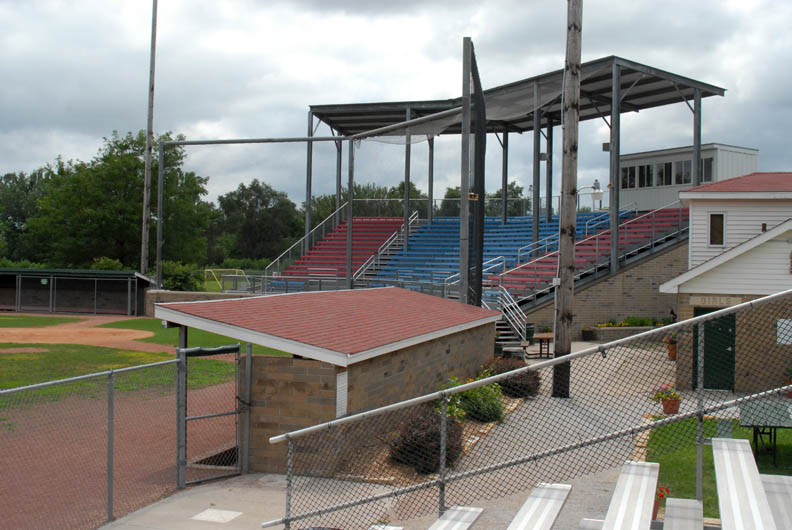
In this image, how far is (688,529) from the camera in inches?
193

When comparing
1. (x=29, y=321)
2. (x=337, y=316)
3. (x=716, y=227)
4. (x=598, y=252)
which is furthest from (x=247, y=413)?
(x=29, y=321)

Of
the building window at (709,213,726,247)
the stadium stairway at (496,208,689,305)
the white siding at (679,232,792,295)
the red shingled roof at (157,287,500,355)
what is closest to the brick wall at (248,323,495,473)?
the red shingled roof at (157,287,500,355)

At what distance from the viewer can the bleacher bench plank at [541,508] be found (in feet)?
16.1

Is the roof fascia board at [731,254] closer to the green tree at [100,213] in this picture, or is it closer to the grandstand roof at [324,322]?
the grandstand roof at [324,322]

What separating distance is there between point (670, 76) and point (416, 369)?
19.7 meters

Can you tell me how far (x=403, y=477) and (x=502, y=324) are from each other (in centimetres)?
1390

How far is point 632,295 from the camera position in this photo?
25.5m

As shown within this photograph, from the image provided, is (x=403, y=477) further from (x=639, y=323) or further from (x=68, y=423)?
(x=639, y=323)

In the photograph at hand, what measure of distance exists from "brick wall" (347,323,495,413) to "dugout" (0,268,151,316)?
23132 millimetres

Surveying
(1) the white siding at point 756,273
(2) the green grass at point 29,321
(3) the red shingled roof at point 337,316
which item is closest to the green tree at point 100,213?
(2) the green grass at point 29,321

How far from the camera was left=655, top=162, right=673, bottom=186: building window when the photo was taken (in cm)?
3299

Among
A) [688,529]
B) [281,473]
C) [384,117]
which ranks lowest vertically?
[281,473]

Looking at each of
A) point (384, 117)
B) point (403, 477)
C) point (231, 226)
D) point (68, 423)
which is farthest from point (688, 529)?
point (231, 226)

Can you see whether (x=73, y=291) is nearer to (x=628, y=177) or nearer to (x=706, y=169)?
(x=628, y=177)
